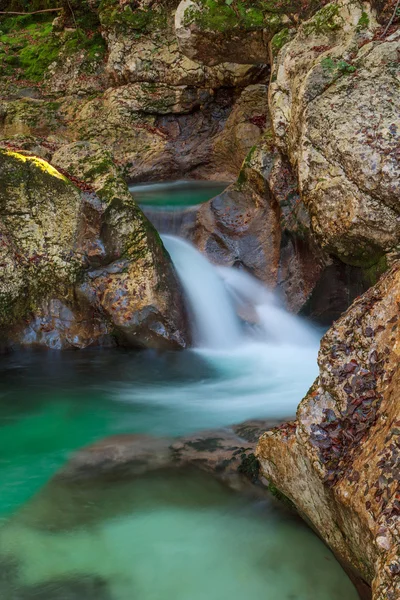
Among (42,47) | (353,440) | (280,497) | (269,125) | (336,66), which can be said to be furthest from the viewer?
(42,47)

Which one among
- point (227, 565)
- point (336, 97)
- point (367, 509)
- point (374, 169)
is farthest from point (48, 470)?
point (336, 97)

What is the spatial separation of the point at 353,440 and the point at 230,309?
5596 millimetres

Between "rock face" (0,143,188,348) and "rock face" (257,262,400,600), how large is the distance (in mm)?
4385

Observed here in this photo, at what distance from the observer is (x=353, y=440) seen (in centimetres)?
301

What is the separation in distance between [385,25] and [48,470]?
22.5ft

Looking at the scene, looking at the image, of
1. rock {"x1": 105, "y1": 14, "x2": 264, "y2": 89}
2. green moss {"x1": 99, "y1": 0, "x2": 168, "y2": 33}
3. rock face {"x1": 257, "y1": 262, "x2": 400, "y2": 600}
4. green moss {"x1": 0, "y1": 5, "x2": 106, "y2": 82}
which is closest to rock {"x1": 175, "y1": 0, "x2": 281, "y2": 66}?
rock {"x1": 105, "y1": 14, "x2": 264, "y2": 89}

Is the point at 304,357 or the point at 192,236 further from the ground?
the point at 192,236

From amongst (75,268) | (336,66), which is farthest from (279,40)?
(75,268)

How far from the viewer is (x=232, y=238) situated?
30.0 ft

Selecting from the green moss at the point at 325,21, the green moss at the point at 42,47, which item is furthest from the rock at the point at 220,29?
the green moss at the point at 42,47

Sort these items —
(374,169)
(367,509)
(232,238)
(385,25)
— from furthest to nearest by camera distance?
(232,238), (385,25), (374,169), (367,509)

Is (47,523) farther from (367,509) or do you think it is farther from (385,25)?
(385,25)

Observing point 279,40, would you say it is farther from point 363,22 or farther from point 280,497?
point 280,497

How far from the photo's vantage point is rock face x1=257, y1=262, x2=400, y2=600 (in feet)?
8.62
